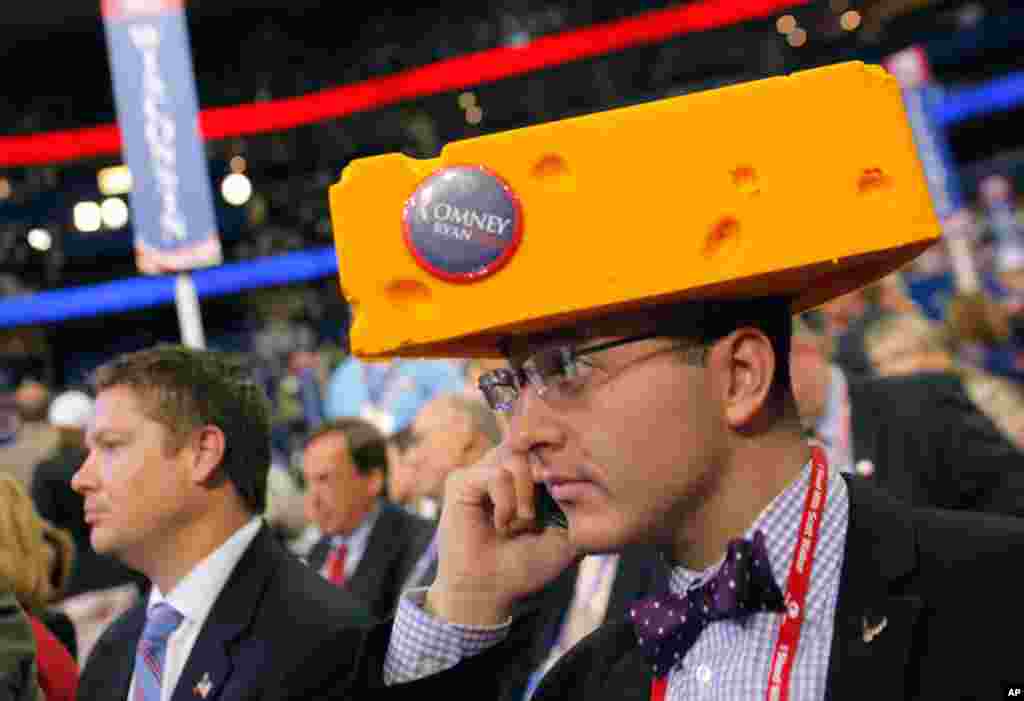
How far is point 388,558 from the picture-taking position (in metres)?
4.41

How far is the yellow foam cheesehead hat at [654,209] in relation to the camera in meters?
1.42

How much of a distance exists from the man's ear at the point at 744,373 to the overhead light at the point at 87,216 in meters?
16.3

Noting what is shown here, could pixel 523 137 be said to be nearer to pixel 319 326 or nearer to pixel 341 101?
pixel 341 101

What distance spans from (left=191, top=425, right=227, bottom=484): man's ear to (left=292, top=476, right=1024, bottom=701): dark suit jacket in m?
1.38

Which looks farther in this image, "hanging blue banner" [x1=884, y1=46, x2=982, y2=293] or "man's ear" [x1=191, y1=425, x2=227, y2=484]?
"hanging blue banner" [x1=884, y1=46, x2=982, y2=293]

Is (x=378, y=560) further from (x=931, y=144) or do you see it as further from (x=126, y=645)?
(x=931, y=144)

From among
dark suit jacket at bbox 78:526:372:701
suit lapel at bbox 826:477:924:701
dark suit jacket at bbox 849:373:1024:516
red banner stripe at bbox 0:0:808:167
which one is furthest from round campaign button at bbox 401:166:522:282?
red banner stripe at bbox 0:0:808:167

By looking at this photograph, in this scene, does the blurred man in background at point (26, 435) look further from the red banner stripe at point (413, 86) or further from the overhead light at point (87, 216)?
the overhead light at point (87, 216)

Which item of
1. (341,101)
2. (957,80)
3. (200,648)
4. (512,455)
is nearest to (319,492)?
(200,648)

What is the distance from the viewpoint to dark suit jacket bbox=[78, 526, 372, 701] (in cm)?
243

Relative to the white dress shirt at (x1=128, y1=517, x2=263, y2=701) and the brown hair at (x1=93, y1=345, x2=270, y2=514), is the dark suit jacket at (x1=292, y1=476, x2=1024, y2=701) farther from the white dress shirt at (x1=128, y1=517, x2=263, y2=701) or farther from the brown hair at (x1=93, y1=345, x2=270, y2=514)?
the brown hair at (x1=93, y1=345, x2=270, y2=514)

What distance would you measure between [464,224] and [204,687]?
55.3 inches

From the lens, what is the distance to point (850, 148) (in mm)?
1439

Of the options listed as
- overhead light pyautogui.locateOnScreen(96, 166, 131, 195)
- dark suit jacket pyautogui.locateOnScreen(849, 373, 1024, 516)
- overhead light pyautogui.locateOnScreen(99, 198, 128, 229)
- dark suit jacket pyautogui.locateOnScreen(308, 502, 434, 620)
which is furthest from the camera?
overhead light pyautogui.locateOnScreen(99, 198, 128, 229)
